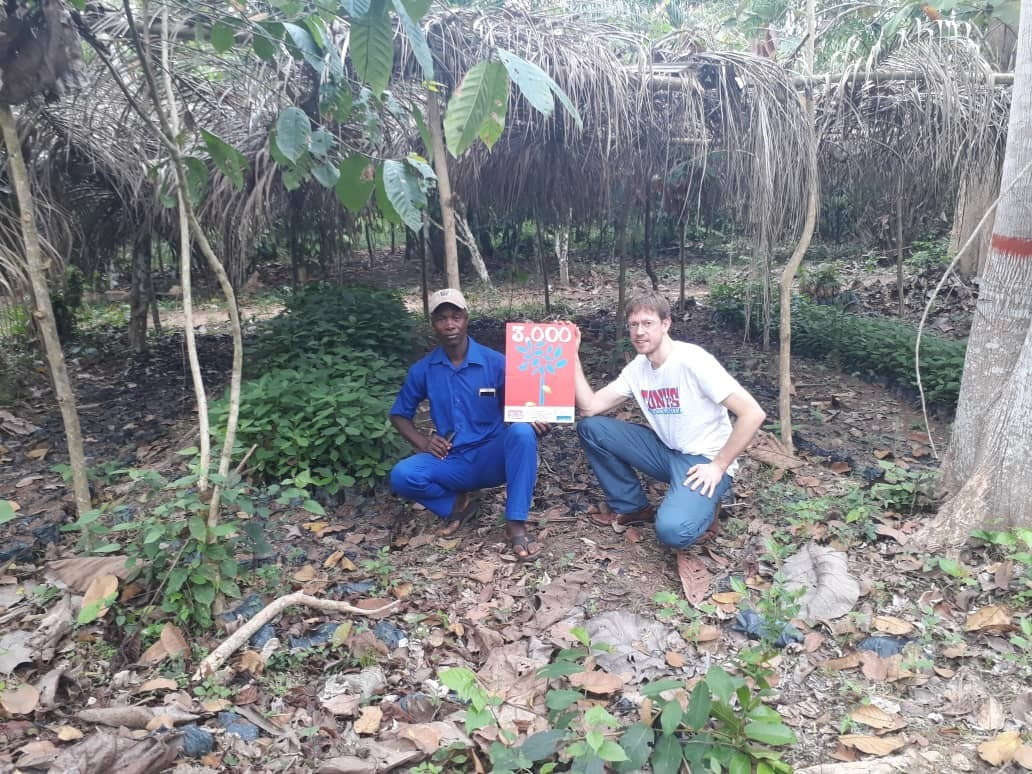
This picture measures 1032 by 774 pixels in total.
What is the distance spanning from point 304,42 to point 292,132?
0.26 meters

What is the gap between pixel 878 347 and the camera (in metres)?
6.48

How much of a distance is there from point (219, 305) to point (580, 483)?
9546 millimetres

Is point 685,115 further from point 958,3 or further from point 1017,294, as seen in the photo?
point 958,3

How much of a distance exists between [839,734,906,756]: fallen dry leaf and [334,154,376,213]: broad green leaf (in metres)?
2.15

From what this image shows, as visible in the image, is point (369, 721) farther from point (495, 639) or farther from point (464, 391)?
point (464, 391)

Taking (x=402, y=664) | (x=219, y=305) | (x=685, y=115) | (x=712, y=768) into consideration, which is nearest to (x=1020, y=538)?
(x=712, y=768)

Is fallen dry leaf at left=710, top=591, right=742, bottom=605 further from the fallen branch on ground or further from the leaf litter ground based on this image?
the fallen branch on ground

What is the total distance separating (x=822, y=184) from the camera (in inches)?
291

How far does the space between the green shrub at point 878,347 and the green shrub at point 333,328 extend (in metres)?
4.03

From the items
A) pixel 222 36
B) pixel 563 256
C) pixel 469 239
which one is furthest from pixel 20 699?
pixel 563 256

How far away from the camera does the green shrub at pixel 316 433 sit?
13.1 feet

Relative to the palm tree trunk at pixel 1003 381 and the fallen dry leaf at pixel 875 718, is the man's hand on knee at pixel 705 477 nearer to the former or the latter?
the palm tree trunk at pixel 1003 381

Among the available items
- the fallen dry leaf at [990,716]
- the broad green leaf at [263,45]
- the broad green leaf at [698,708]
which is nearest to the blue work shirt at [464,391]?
the broad green leaf at [263,45]

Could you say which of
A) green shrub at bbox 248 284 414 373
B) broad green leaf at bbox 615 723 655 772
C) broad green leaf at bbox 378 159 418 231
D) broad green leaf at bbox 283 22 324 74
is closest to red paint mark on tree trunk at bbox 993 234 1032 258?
broad green leaf at bbox 615 723 655 772
